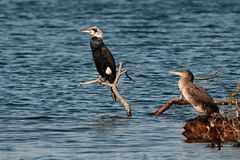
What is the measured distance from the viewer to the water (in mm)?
13406

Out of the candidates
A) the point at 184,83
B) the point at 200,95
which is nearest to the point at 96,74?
the point at 184,83

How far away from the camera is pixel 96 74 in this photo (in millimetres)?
22703

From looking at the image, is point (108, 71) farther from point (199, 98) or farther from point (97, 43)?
point (199, 98)

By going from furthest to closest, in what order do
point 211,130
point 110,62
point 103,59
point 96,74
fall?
point 96,74
point 103,59
point 110,62
point 211,130

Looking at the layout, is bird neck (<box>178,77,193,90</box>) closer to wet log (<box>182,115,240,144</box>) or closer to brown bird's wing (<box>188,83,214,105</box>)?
brown bird's wing (<box>188,83,214,105</box>)

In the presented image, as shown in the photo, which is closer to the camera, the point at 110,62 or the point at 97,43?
the point at 110,62

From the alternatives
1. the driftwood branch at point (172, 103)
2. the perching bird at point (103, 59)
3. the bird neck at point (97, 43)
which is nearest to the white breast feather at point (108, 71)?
the perching bird at point (103, 59)

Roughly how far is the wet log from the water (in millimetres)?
244

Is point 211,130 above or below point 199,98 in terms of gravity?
below

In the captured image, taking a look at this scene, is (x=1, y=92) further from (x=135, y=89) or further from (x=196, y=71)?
(x=196, y=71)

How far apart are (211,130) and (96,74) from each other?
9607mm

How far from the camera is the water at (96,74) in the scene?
13.4 m

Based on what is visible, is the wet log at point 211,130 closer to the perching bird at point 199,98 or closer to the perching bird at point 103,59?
the perching bird at point 199,98

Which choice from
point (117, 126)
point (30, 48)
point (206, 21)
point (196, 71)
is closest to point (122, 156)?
point (117, 126)
